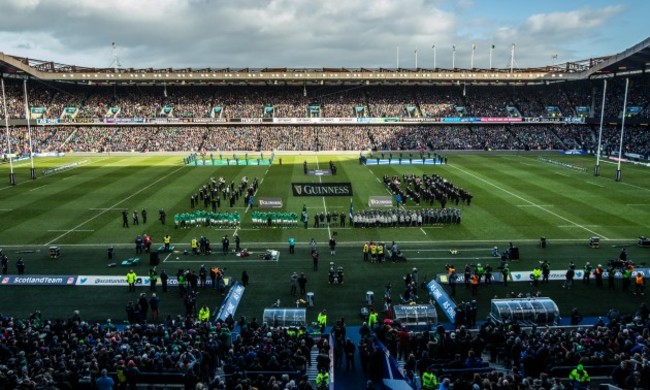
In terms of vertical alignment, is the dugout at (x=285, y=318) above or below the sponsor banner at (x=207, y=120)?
below

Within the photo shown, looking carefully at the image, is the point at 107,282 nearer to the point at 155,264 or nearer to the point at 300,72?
the point at 155,264

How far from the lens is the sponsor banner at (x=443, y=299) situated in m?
19.1

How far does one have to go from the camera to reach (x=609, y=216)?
36.0 meters

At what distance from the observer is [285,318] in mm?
17484

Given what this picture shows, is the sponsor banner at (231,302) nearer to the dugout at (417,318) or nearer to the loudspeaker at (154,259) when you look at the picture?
the loudspeaker at (154,259)

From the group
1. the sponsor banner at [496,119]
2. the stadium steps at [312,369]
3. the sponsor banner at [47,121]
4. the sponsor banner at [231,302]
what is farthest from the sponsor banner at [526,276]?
the sponsor banner at [47,121]

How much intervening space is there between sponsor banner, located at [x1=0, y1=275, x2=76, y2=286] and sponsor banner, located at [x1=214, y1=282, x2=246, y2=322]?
7.85 metres

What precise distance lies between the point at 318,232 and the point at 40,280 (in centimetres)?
1565

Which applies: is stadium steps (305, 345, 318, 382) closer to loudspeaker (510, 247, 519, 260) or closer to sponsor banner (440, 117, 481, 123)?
loudspeaker (510, 247, 519, 260)

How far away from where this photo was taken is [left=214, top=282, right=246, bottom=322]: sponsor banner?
62.8 feet

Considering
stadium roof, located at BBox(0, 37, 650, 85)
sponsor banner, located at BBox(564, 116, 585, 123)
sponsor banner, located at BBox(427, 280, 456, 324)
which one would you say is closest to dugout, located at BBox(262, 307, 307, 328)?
sponsor banner, located at BBox(427, 280, 456, 324)

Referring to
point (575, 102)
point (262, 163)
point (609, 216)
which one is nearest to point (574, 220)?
point (609, 216)

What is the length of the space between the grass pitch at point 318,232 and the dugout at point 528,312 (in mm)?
2245

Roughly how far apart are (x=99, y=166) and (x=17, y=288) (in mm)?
42696
